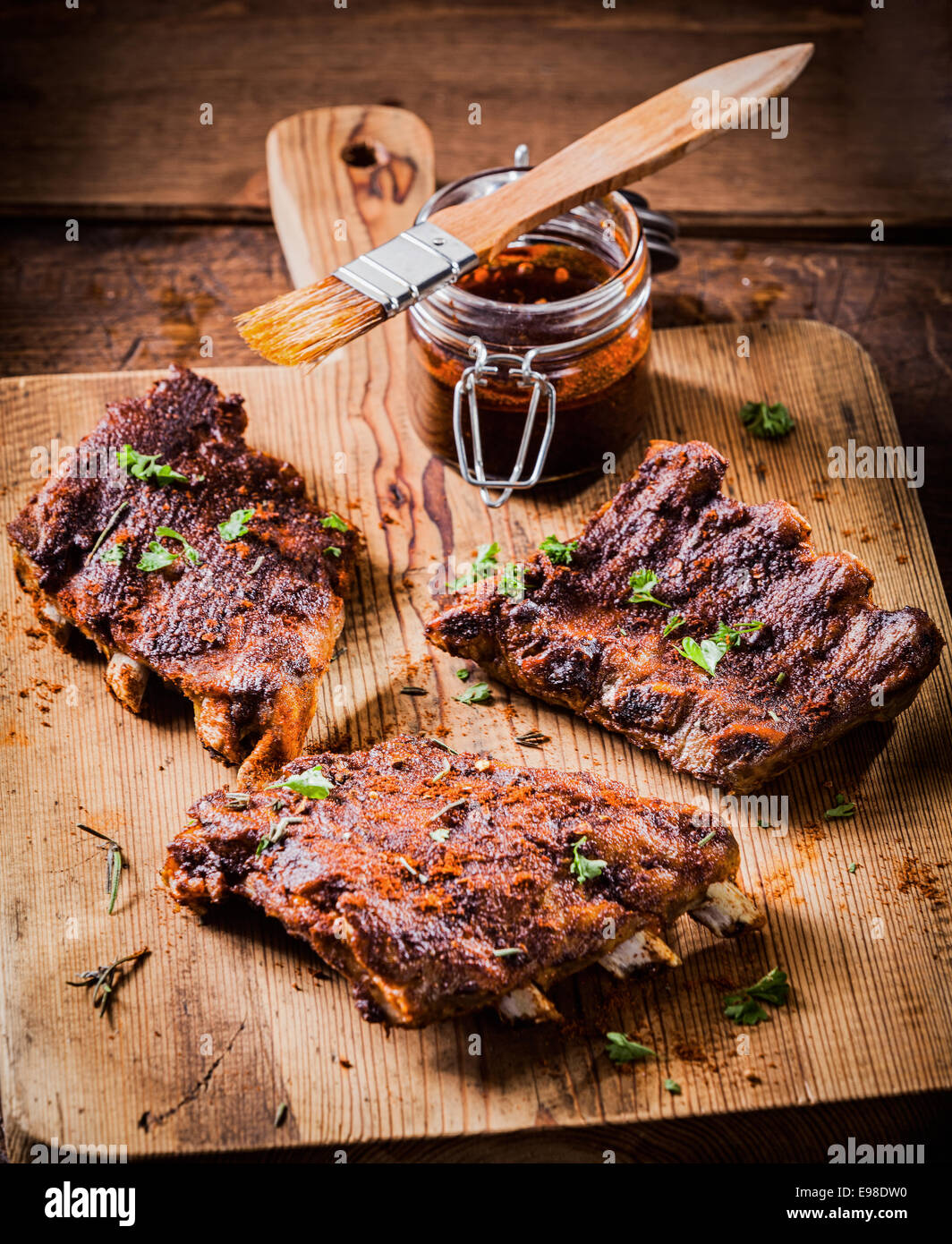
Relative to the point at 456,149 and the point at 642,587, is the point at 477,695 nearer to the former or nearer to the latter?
the point at 642,587

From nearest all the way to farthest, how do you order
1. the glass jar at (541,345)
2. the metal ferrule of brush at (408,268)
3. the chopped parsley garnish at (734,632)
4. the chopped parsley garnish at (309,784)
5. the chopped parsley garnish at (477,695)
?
the chopped parsley garnish at (309,784)
the chopped parsley garnish at (734,632)
the metal ferrule of brush at (408,268)
the chopped parsley garnish at (477,695)
the glass jar at (541,345)

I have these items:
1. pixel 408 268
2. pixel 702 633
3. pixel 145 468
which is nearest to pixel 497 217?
pixel 408 268

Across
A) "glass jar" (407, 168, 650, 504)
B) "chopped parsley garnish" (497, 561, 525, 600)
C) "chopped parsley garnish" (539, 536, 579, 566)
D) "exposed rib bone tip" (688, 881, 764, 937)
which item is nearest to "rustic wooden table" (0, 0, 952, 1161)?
"glass jar" (407, 168, 650, 504)

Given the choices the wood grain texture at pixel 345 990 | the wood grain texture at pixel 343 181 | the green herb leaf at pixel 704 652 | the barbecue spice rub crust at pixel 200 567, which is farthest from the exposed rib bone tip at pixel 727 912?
the wood grain texture at pixel 343 181

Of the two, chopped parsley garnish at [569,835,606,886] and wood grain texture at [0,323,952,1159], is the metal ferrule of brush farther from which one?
chopped parsley garnish at [569,835,606,886]

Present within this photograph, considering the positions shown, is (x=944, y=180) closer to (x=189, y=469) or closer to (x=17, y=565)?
(x=189, y=469)

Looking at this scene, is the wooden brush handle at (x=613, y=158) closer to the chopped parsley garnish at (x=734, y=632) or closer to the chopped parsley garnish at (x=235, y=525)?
the chopped parsley garnish at (x=235, y=525)

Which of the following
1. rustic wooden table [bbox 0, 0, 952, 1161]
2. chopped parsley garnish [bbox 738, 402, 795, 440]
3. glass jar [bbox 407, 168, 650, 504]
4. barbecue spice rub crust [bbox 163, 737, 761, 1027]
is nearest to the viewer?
barbecue spice rub crust [bbox 163, 737, 761, 1027]
